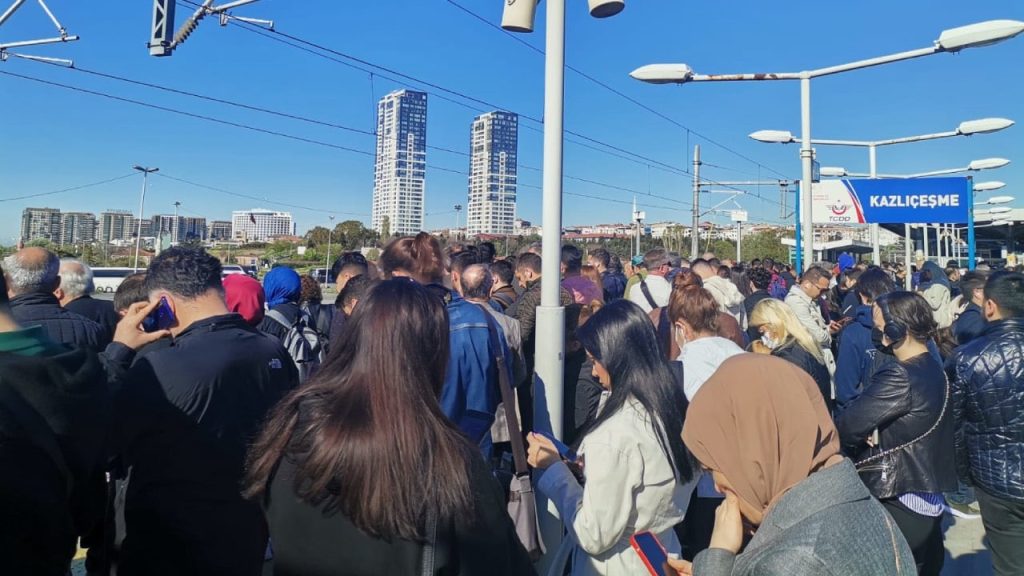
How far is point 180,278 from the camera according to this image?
2.68 metres

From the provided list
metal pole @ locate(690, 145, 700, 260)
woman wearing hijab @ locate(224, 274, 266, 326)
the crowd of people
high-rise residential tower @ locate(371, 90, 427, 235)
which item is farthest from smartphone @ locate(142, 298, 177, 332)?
high-rise residential tower @ locate(371, 90, 427, 235)

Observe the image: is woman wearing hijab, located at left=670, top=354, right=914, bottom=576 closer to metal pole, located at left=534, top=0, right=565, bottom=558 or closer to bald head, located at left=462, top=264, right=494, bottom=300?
metal pole, located at left=534, top=0, right=565, bottom=558

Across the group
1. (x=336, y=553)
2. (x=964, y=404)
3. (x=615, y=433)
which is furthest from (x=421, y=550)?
(x=964, y=404)

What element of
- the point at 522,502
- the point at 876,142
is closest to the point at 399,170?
the point at 876,142

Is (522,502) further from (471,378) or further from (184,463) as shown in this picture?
(184,463)

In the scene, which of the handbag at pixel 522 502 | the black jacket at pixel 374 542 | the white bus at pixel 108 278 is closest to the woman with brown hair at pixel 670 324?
the handbag at pixel 522 502

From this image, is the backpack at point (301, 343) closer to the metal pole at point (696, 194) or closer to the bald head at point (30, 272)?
the bald head at point (30, 272)

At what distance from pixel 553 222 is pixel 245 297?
229 centimetres

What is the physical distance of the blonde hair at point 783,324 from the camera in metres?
4.14

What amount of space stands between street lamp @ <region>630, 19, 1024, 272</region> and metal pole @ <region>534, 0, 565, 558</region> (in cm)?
510

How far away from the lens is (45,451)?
174 cm

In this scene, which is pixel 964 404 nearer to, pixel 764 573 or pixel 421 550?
pixel 764 573

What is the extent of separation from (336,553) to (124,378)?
54.7 inches

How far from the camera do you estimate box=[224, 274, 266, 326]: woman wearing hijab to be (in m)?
4.16
